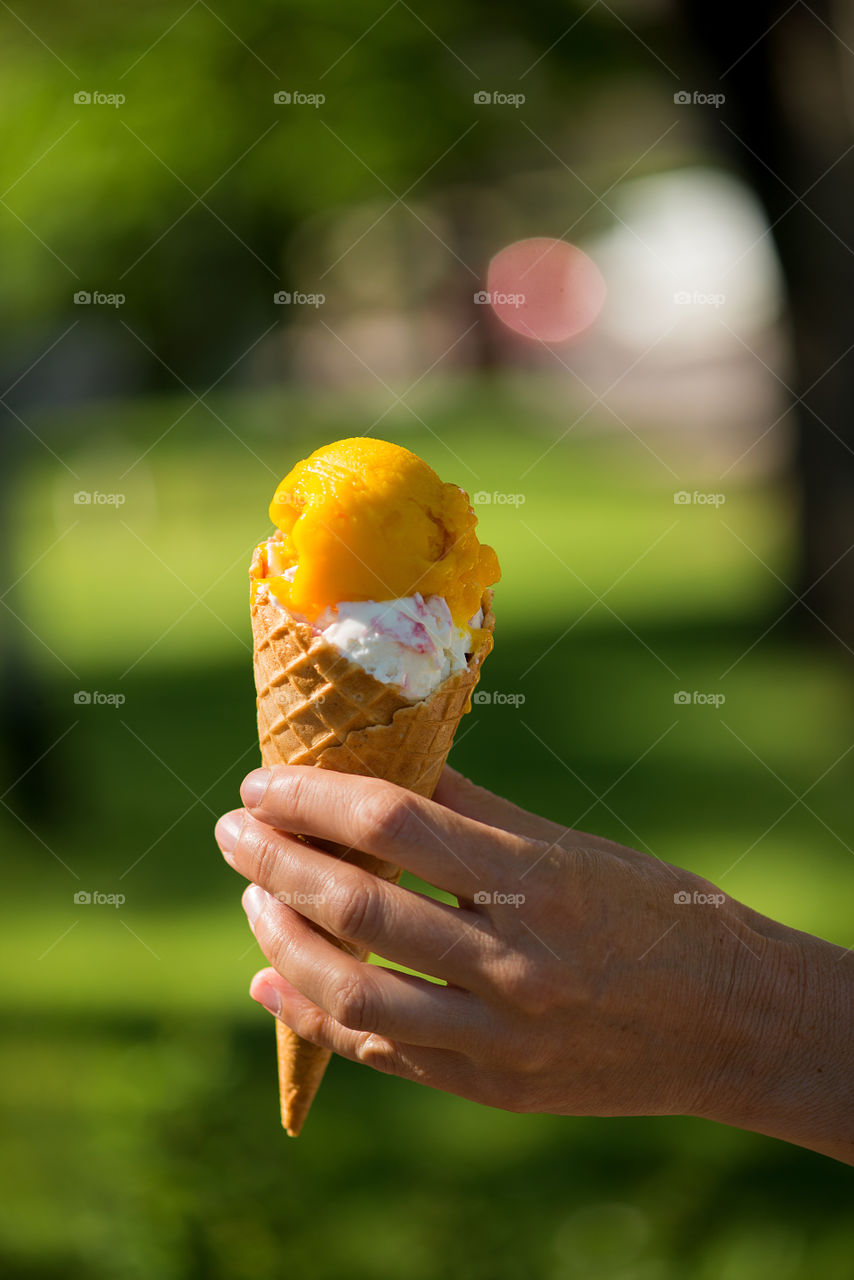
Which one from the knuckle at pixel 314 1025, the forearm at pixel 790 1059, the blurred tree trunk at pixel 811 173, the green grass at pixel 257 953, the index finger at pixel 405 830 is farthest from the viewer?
the blurred tree trunk at pixel 811 173

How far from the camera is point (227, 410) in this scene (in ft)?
72.2

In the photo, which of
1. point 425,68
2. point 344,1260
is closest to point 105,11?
point 425,68

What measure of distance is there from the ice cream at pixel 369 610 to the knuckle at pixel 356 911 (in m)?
0.40

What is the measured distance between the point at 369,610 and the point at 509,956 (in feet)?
2.23

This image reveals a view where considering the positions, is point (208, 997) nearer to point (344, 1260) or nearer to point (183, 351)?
point (344, 1260)

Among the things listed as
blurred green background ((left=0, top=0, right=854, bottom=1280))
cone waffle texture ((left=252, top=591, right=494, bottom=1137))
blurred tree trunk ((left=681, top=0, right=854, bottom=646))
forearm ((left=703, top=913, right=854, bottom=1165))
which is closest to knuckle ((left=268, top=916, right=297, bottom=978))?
cone waffle texture ((left=252, top=591, right=494, bottom=1137))

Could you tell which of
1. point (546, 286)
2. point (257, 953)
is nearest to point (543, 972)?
point (257, 953)

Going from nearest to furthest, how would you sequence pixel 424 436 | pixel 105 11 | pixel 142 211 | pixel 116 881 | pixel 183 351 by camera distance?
1. pixel 116 881
2. pixel 105 11
3. pixel 142 211
4. pixel 183 351
5. pixel 424 436

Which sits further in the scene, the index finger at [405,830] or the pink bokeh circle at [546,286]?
the pink bokeh circle at [546,286]

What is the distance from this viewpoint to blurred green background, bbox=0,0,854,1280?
3.14 meters

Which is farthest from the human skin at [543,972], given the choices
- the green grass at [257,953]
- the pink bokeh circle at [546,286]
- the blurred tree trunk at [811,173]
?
the pink bokeh circle at [546,286]

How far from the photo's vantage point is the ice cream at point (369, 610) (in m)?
1.91

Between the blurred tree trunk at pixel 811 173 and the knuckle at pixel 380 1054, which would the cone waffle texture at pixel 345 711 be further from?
the blurred tree trunk at pixel 811 173

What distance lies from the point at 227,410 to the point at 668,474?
32.8 ft
